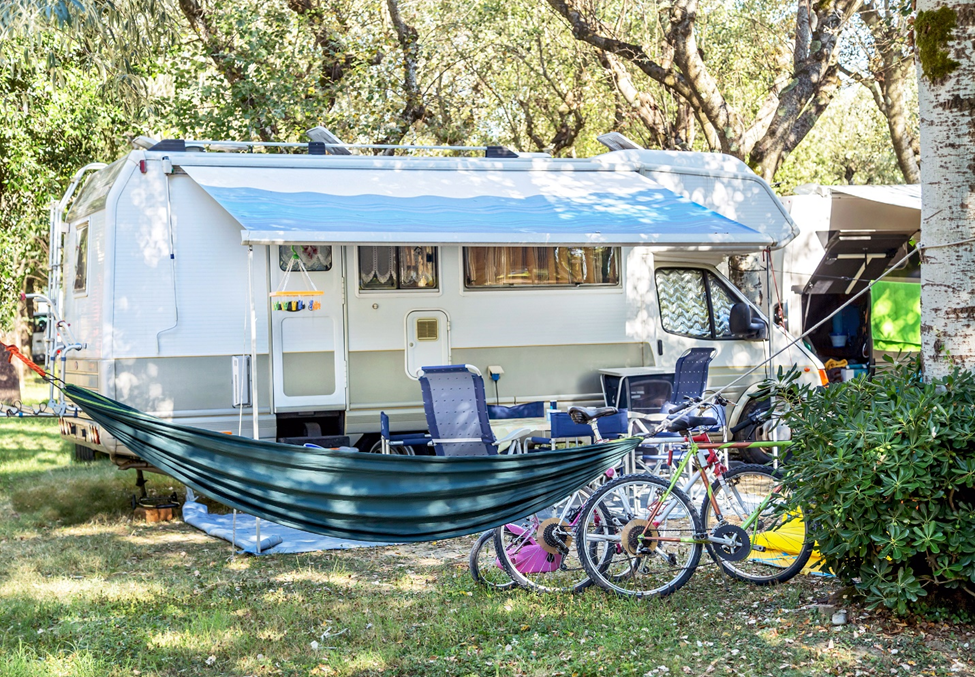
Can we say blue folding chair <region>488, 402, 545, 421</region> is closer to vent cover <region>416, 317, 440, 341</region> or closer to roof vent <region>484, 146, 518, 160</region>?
vent cover <region>416, 317, 440, 341</region>

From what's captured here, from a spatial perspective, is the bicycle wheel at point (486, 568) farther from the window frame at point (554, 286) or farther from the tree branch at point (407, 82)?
the tree branch at point (407, 82)

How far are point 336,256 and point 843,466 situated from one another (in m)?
4.52

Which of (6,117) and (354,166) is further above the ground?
(6,117)

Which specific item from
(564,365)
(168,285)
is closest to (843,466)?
(564,365)

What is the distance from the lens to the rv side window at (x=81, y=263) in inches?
309

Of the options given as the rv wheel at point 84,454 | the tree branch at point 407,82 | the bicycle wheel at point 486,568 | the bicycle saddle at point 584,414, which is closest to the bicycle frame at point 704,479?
the bicycle saddle at point 584,414

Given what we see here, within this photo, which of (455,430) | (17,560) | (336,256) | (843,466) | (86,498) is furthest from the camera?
(86,498)

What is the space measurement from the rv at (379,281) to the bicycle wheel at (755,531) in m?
2.10

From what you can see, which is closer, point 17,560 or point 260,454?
point 260,454

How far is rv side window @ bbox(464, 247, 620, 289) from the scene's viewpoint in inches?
325

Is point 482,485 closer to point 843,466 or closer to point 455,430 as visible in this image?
point 843,466

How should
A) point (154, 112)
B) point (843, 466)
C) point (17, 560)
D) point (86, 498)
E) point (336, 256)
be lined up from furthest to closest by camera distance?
1. point (154, 112)
2. point (86, 498)
3. point (336, 256)
4. point (17, 560)
5. point (843, 466)

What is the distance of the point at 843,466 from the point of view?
14.3 feet

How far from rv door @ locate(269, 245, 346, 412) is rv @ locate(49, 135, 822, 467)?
0.01 metres
